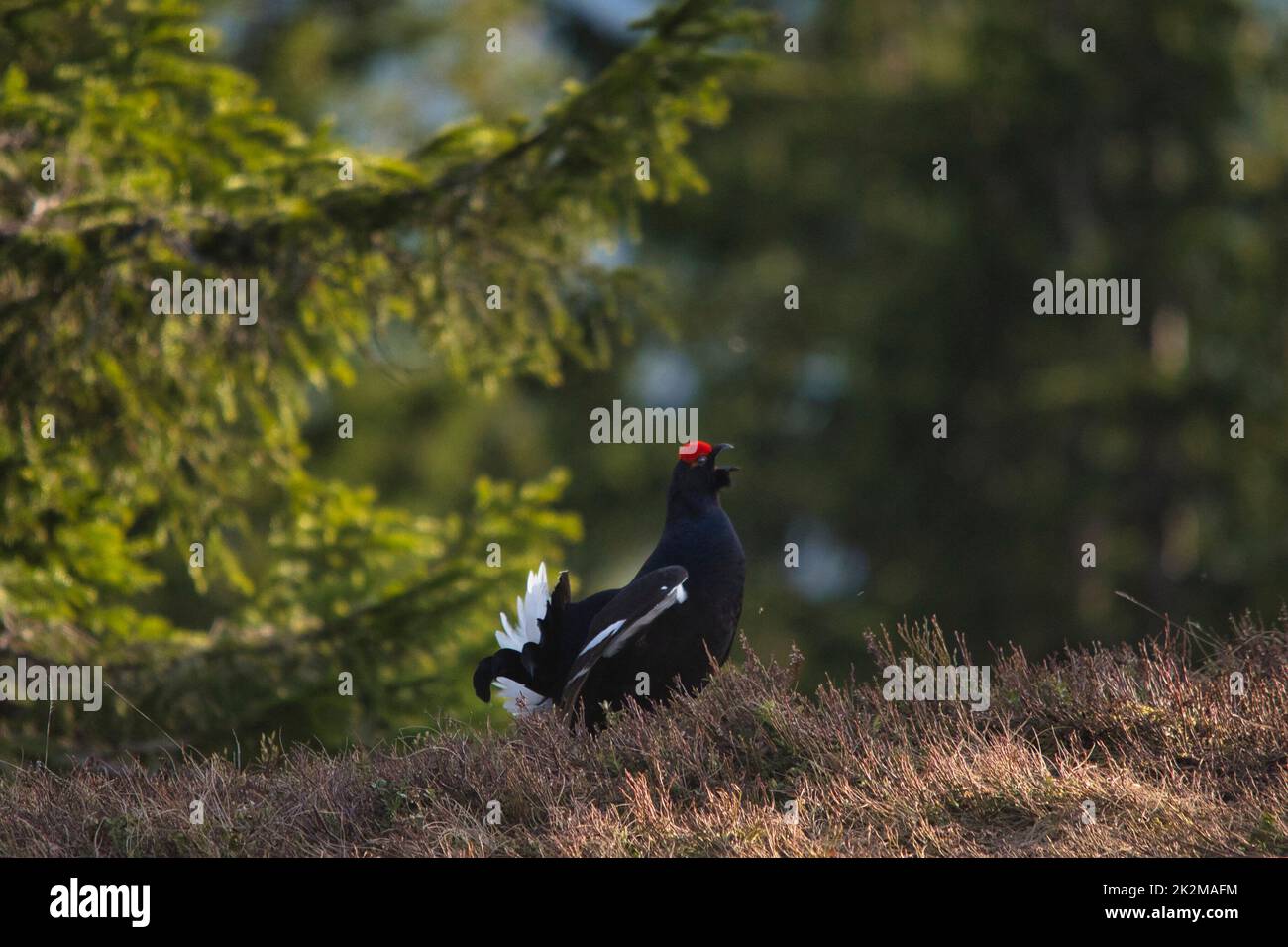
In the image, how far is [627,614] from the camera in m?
6.59

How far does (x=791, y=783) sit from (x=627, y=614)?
1056 mm

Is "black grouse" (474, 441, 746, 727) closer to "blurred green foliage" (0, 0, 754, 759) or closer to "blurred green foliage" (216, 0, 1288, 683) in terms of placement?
"blurred green foliage" (0, 0, 754, 759)

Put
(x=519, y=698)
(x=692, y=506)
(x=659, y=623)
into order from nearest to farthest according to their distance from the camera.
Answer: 1. (x=659, y=623)
2. (x=692, y=506)
3. (x=519, y=698)

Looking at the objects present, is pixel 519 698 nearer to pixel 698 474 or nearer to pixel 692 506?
pixel 692 506

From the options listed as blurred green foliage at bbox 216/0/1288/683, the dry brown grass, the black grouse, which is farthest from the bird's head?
blurred green foliage at bbox 216/0/1288/683

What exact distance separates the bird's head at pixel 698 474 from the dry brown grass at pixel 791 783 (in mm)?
807

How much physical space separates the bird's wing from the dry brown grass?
283mm

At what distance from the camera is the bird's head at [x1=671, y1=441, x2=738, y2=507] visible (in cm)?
687

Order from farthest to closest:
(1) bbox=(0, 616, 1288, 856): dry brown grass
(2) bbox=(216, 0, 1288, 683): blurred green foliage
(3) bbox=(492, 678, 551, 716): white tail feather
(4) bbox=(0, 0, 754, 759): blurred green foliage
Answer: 1. (2) bbox=(216, 0, 1288, 683): blurred green foliage
2. (4) bbox=(0, 0, 754, 759): blurred green foliage
3. (3) bbox=(492, 678, 551, 716): white tail feather
4. (1) bbox=(0, 616, 1288, 856): dry brown grass

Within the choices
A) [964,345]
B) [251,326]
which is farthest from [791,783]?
[964,345]

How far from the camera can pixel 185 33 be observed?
893 cm

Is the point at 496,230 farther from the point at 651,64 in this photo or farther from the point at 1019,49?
the point at 1019,49

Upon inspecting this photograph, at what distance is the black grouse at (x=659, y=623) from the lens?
6.66 meters

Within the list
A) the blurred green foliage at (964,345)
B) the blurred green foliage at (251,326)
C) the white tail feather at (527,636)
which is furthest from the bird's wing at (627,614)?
the blurred green foliage at (964,345)
